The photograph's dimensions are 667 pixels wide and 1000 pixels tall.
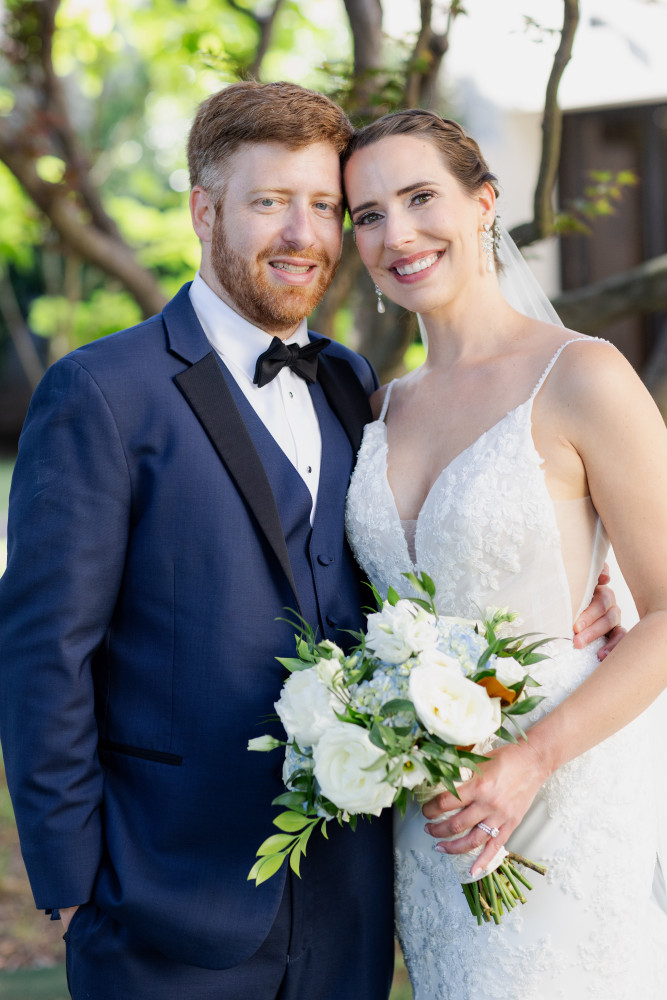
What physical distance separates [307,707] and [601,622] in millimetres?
950

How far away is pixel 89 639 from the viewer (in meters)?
2.22

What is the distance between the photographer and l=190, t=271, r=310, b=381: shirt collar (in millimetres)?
2525

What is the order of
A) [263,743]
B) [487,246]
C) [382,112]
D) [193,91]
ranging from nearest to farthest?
[263,743] → [487,246] → [382,112] → [193,91]

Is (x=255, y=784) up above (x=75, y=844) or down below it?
above

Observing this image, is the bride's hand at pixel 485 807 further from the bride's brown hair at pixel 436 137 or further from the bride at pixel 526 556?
the bride's brown hair at pixel 436 137

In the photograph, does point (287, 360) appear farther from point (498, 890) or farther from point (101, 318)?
point (101, 318)

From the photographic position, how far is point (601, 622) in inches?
96.6

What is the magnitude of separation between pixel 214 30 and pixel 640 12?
231 centimetres

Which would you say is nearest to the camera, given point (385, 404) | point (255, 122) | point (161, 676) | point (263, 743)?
point (263, 743)

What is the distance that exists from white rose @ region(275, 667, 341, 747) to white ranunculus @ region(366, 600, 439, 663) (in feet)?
0.43

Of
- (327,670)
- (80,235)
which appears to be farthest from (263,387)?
(80,235)

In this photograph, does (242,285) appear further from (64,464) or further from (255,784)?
(255,784)

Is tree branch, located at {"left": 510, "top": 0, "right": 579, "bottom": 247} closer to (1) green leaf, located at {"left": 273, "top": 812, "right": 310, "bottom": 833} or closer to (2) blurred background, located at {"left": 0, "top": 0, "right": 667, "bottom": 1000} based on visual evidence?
(2) blurred background, located at {"left": 0, "top": 0, "right": 667, "bottom": 1000}

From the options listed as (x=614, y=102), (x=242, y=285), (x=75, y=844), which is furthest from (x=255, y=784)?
(x=614, y=102)
